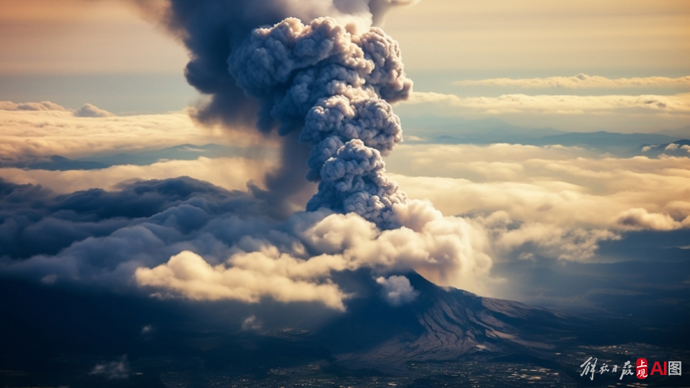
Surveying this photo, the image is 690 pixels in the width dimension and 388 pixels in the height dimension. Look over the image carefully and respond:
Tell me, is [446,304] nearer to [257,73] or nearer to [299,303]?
[299,303]

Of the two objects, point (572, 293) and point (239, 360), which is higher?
point (572, 293)

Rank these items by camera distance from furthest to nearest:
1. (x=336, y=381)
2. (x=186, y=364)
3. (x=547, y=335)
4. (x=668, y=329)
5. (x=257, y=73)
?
1. (x=668, y=329)
2. (x=547, y=335)
3. (x=186, y=364)
4. (x=336, y=381)
5. (x=257, y=73)

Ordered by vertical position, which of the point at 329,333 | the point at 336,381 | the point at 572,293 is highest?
the point at 572,293

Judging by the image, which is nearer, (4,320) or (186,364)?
(186,364)

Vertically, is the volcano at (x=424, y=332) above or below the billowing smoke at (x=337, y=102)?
below

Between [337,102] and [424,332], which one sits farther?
[424,332]

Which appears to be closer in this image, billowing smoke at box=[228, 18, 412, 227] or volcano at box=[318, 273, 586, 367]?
billowing smoke at box=[228, 18, 412, 227]

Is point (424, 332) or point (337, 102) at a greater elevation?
point (337, 102)

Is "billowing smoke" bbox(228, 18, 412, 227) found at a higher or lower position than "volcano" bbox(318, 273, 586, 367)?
higher

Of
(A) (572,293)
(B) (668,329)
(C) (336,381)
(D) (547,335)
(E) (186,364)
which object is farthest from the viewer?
(A) (572,293)

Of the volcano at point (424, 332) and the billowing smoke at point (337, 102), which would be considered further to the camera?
the volcano at point (424, 332)

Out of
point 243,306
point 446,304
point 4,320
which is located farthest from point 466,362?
point 4,320
